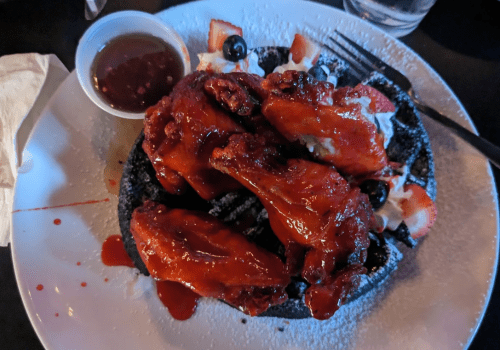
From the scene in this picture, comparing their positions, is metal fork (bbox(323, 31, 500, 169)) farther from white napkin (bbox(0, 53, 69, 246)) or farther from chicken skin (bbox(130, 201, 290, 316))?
white napkin (bbox(0, 53, 69, 246))

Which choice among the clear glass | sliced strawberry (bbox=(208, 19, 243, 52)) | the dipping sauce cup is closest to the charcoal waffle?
the dipping sauce cup

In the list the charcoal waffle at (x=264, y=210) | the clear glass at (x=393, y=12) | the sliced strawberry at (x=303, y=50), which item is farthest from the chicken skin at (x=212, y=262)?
the clear glass at (x=393, y=12)

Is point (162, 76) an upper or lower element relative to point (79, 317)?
upper

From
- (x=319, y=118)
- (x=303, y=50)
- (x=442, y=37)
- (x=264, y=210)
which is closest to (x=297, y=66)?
(x=303, y=50)

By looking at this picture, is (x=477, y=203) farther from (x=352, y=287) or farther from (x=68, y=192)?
(x=68, y=192)

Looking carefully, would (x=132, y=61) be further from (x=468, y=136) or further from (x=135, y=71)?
(x=468, y=136)

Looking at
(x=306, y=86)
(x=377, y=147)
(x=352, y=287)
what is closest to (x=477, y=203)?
(x=377, y=147)
